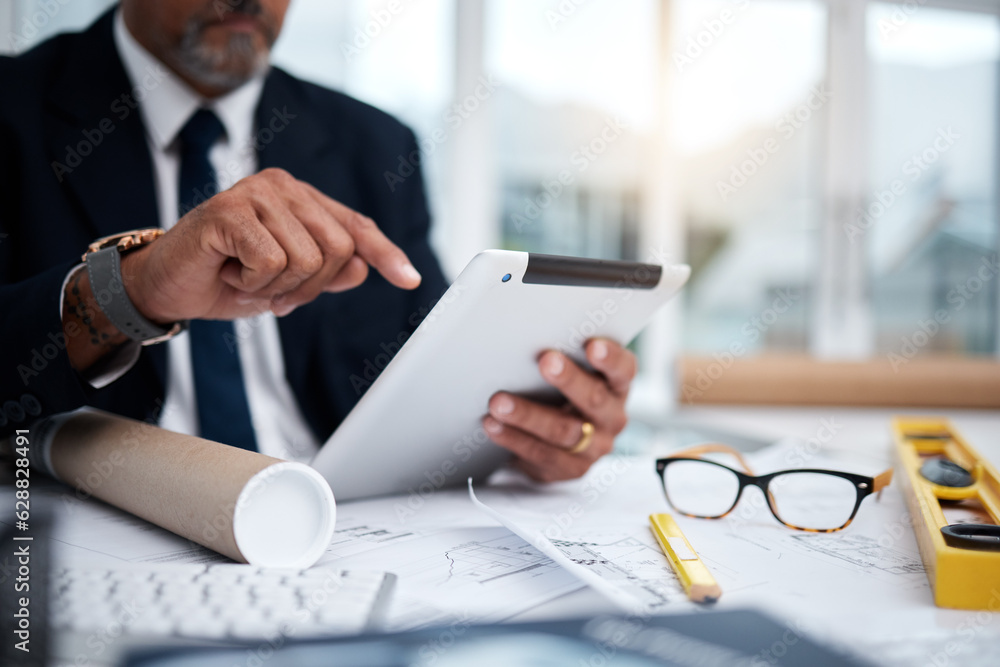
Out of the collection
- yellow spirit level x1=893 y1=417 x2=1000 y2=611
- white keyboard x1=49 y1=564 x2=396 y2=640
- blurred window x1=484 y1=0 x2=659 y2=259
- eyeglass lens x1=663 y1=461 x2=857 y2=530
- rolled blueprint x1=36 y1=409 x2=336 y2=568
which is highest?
blurred window x1=484 y1=0 x2=659 y2=259

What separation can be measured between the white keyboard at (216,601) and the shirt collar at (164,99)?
0.82 m

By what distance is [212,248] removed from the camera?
65 cm

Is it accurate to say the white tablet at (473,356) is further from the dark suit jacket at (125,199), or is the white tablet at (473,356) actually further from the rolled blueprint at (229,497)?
the dark suit jacket at (125,199)

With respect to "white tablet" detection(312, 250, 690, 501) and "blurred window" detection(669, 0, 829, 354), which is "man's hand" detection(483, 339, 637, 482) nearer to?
"white tablet" detection(312, 250, 690, 501)

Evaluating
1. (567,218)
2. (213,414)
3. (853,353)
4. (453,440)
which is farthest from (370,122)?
(853,353)

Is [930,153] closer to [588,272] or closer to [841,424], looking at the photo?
[841,424]

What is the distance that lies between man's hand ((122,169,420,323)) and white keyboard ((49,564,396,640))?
0.29 metres

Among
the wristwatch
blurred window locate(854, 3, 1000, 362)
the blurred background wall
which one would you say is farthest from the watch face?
blurred window locate(854, 3, 1000, 362)

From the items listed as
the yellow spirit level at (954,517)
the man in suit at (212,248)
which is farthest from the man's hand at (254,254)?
the yellow spirit level at (954,517)

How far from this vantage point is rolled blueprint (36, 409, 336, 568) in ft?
1.62

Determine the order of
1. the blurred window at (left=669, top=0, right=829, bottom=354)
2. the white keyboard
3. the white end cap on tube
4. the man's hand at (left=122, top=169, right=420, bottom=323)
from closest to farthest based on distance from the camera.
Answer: the white keyboard < the white end cap on tube < the man's hand at (left=122, top=169, right=420, bottom=323) < the blurred window at (left=669, top=0, right=829, bottom=354)

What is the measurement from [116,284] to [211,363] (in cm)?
36

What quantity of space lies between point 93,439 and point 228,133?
0.64 metres

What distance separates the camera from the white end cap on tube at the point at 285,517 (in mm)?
494
